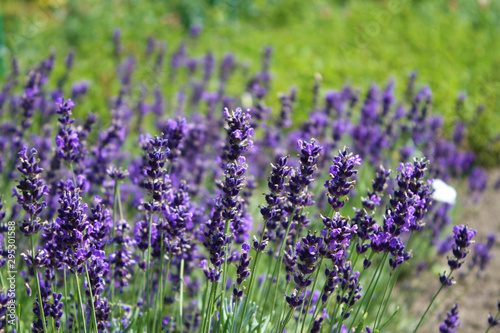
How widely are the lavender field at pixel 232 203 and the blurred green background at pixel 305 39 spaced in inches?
2.7

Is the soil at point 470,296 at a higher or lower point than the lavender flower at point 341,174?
lower

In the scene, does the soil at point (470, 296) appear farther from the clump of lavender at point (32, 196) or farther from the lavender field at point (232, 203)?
the clump of lavender at point (32, 196)

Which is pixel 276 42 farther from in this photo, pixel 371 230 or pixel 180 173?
pixel 371 230

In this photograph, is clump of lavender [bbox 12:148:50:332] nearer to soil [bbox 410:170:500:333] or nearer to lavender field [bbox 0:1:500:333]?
lavender field [bbox 0:1:500:333]

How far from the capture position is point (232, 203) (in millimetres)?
1969

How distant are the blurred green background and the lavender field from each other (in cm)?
7

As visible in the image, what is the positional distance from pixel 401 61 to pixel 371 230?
24.7 ft

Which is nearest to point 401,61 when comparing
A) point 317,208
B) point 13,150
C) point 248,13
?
point 248,13

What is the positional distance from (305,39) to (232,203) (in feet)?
25.8

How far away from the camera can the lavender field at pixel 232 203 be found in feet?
6.40

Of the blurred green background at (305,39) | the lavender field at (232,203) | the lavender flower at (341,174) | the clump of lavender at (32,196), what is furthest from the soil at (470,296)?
the clump of lavender at (32,196)

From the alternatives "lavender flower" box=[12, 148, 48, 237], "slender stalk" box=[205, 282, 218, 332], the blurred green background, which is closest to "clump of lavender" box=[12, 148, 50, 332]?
"lavender flower" box=[12, 148, 48, 237]

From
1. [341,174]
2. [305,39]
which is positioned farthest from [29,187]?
[305,39]

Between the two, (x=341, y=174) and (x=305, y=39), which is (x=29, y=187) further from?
(x=305, y=39)
